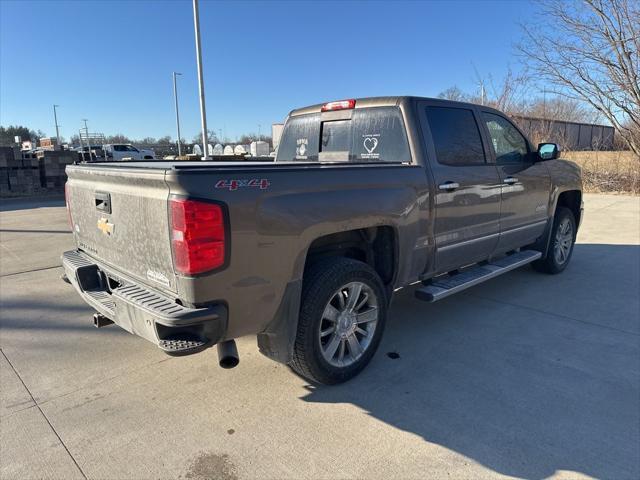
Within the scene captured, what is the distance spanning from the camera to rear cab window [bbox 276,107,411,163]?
3.90 m

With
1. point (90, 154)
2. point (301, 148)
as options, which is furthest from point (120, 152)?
point (301, 148)

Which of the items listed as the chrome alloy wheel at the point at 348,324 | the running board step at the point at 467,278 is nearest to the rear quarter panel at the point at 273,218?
the chrome alloy wheel at the point at 348,324

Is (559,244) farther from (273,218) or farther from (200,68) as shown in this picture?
(200,68)

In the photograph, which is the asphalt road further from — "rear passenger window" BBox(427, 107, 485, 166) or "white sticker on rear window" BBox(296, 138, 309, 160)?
"white sticker on rear window" BBox(296, 138, 309, 160)

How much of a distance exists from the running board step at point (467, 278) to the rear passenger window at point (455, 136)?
1107 mm

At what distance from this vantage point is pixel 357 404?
305cm

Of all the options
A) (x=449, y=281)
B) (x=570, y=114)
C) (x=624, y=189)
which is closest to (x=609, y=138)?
(x=570, y=114)

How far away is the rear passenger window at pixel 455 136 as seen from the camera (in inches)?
158

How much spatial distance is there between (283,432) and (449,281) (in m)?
2.22

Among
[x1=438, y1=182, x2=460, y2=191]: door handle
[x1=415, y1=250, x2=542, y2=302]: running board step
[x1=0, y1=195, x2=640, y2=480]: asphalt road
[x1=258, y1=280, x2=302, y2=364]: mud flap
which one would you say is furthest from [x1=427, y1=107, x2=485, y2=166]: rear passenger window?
[x1=258, y1=280, x2=302, y2=364]: mud flap

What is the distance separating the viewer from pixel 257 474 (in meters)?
2.40

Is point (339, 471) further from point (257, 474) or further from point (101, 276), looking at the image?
point (101, 276)

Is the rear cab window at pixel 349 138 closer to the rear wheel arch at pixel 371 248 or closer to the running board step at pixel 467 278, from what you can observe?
the rear wheel arch at pixel 371 248

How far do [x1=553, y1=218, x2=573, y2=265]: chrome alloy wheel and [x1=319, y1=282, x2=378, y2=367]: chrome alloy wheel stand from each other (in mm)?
3833
